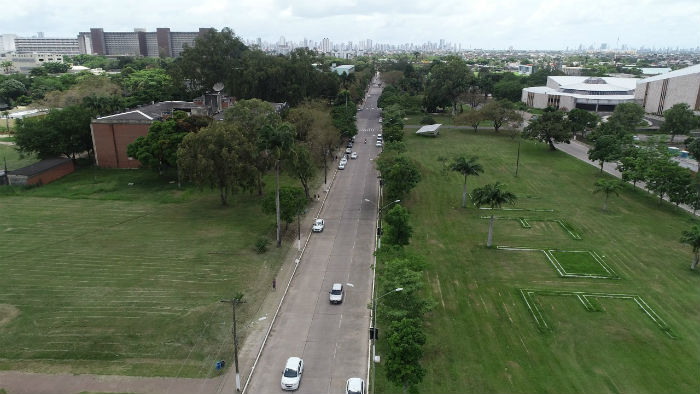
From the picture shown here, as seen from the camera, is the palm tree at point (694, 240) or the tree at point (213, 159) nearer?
the palm tree at point (694, 240)

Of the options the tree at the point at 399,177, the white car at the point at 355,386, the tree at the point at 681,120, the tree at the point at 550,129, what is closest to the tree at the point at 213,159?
the tree at the point at 399,177

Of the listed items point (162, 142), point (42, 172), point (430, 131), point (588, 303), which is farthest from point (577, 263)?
point (42, 172)

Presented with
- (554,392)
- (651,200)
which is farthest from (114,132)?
(651,200)

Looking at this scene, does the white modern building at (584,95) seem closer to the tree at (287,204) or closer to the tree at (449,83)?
the tree at (449,83)

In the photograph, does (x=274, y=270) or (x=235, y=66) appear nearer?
(x=274, y=270)

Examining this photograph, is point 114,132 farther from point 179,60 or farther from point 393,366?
point 393,366

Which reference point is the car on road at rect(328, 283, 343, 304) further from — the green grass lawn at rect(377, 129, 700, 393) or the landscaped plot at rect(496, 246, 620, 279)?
the landscaped plot at rect(496, 246, 620, 279)
